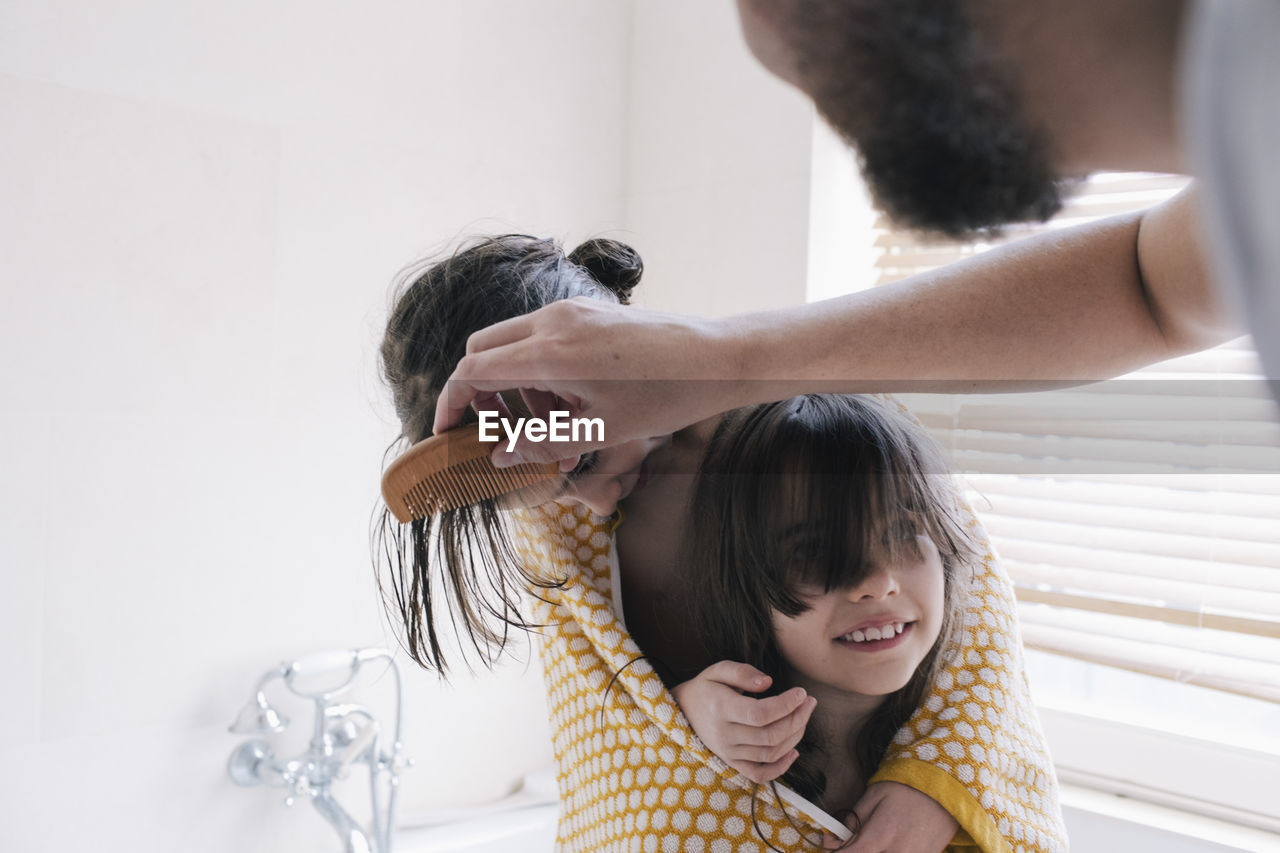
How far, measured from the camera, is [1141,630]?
0.90 meters

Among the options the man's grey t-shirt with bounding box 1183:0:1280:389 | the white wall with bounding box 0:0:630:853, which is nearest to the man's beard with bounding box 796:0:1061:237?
the man's grey t-shirt with bounding box 1183:0:1280:389

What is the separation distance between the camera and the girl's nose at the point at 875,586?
409 mm

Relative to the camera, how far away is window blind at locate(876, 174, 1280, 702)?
15.6 inches

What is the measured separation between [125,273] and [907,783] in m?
0.71

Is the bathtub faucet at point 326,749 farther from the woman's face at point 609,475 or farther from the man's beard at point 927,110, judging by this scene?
the man's beard at point 927,110

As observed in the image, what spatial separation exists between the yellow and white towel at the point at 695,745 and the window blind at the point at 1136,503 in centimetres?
11

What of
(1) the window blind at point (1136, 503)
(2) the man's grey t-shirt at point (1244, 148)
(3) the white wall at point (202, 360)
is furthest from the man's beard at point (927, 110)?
(3) the white wall at point (202, 360)

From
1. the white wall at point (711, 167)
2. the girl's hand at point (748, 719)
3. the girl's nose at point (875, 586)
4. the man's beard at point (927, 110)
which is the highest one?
the white wall at point (711, 167)

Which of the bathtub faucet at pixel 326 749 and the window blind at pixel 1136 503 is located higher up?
the window blind at pixel 1136 503

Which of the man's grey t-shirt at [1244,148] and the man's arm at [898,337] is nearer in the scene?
the man's grey t-shirt at [1244,148]

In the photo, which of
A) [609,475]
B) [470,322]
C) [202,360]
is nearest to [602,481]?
[609,475]

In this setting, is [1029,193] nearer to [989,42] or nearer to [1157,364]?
[989,42]

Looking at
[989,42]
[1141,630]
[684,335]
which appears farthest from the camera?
[1141,630]

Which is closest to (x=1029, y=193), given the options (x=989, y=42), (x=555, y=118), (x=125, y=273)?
(x=989, y=42)
